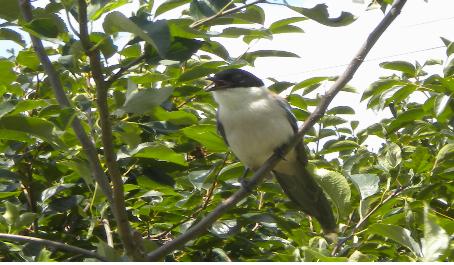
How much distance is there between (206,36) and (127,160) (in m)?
1.17

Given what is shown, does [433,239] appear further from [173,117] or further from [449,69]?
[449,69]

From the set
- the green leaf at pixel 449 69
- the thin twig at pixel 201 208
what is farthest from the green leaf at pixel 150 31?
the green leaf at pixel 449 69

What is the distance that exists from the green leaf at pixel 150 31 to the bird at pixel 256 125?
6.00 feet

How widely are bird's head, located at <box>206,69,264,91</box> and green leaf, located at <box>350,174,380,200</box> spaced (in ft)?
3.18

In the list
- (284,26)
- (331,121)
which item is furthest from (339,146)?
(284,26)

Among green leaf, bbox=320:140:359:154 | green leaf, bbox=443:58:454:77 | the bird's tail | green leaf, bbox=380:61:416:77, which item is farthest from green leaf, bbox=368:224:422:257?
green leaf, bbox=320:140:359:154

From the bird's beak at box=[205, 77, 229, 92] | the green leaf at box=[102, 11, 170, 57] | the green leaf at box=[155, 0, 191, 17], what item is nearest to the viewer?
the green leaf at box=[102, 11, 170, 57]

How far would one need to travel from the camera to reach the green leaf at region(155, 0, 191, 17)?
2.15 metres

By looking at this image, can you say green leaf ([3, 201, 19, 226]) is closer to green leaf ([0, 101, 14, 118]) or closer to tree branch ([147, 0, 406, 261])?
green leaf ([0, 101, 14, 118])

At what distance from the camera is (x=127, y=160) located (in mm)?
3008

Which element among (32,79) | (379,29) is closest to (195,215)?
(32,79)

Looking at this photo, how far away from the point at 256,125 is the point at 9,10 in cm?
209

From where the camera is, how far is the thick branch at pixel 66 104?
1.86 m

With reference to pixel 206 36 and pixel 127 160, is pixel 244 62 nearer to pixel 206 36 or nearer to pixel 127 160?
pixel 127 160
